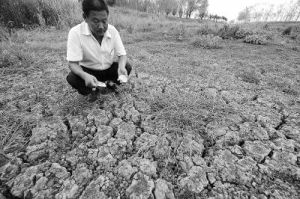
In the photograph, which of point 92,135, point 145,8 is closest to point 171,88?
point 92,135

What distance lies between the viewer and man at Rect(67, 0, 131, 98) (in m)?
1.58

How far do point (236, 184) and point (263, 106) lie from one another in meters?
1.31

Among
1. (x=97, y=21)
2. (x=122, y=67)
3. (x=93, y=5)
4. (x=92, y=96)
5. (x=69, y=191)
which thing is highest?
(x=93, y=5)

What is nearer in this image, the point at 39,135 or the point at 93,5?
the point at 93,5

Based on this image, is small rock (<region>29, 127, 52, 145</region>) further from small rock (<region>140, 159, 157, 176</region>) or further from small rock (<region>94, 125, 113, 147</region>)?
small rock (<region>140, 159, 157, 176</region>)

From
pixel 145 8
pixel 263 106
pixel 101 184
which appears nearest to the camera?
pixel 101 184

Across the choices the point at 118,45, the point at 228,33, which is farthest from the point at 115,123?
the point at 228,33

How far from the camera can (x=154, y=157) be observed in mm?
1461

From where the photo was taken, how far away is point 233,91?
96.9 inches

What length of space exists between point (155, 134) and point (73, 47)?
4.00ft

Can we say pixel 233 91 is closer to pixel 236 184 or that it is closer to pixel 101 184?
pixel 236 184

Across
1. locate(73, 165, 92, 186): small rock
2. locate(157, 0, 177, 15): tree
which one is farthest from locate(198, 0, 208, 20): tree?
locate(73, 165, 92, 186): small rock

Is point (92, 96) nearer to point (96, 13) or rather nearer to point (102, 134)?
point (102, 134)

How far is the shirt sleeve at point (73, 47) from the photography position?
169cm
